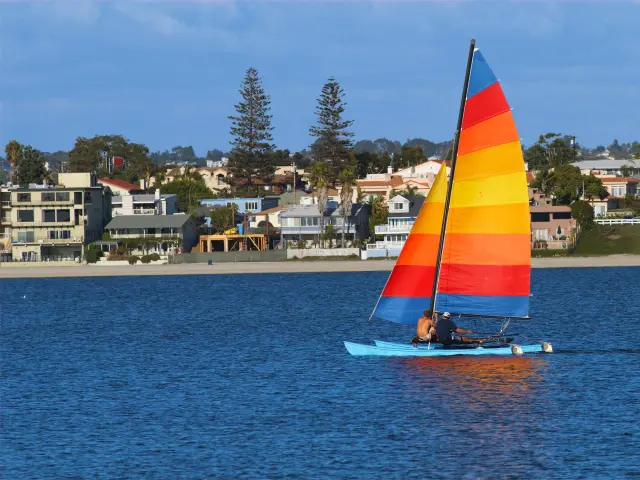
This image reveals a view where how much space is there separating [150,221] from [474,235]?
103076mm

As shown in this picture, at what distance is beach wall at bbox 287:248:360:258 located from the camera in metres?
144

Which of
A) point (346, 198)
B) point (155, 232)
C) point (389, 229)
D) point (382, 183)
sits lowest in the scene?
point (155, 232)

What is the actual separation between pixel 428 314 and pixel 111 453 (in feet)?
51.8

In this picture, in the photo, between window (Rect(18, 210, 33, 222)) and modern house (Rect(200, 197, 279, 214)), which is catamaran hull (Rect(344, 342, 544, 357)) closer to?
window (Rect(18, 210, 33, 222))

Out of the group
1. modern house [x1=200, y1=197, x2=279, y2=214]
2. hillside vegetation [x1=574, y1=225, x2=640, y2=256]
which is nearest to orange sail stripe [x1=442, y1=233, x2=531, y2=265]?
hillside vegetation [x1=574, y1=225, x2=640, y2=256]

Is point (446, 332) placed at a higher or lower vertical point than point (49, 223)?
lower

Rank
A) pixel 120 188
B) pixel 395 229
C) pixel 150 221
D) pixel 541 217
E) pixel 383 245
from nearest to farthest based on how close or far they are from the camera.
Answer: pixel 383 245 < pixel 395 229 < pixel 541 217 < pixel 150 221 < pixel 120 188

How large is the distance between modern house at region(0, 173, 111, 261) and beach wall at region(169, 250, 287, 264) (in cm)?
1197

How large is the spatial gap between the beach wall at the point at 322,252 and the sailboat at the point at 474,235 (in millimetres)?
95368

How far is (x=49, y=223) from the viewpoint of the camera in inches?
5689

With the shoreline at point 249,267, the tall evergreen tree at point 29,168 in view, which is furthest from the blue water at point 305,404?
the tall evergreen tree at point 29,168

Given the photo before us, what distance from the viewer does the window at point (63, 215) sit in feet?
476

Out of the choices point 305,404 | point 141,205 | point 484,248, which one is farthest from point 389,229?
point 305,404

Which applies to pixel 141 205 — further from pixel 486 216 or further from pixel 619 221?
pixel 486 216
